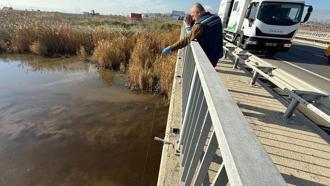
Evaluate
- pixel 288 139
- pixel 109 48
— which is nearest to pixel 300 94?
pixel 288 139

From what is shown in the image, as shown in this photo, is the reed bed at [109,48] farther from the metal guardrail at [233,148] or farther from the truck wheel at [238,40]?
the metal guardrail at [233,148]

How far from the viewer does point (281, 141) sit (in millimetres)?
3053

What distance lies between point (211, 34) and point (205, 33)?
0.13 meters

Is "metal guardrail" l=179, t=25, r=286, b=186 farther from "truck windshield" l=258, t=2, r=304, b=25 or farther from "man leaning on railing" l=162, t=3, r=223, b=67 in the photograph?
"truck windshield" l=258, t=2, r=304, b=25

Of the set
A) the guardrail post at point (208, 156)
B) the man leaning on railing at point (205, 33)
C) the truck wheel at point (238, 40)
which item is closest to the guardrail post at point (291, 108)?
the man leaning on railing at point (205, 33)

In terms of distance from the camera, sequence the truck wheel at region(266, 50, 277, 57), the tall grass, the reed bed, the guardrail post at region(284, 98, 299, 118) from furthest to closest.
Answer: the truck wheel at region(266, 50, 277, 57) → the reed bed → the tall grass → the guardrail post at region(284, 98, 299, 118)

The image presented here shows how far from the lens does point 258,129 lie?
10.9 ft

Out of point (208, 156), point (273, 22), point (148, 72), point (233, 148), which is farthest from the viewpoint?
point (273, 22)

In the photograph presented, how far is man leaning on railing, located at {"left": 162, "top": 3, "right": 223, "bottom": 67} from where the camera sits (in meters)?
3.53

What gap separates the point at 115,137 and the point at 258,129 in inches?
139

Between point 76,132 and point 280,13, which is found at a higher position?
point 280,13

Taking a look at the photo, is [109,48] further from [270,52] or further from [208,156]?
[208,156]

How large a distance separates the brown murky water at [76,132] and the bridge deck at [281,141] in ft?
5.81

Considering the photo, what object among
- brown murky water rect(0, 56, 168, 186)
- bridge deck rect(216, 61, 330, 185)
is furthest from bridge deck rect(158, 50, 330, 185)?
brown murky water rect(0, 56, 168, 186)
